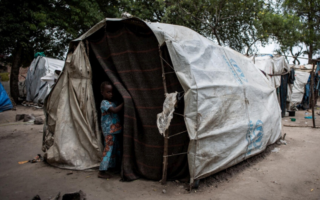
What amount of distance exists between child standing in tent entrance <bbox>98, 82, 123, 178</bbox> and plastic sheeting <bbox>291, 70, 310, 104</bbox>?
11478mm

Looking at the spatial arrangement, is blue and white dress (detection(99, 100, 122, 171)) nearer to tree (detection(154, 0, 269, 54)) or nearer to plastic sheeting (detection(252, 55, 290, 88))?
plastic sheeting (detection(252, 55, 290, 88))

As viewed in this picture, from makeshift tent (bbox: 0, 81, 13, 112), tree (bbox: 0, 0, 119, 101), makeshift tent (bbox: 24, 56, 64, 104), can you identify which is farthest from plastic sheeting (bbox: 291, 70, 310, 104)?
makeshift tent (bbox: 0, 81, 13, 112)

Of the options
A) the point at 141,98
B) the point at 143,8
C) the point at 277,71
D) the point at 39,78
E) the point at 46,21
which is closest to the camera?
the point at 141,98

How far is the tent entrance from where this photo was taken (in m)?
3.14

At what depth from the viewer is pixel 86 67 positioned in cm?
370

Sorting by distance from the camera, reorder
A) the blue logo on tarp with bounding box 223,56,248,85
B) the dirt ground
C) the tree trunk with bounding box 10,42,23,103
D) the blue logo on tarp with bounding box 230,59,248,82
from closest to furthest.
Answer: the dirt ground, the blue logo on tarp with bounding box 223,56,248,85, the blue logo on tarp with bounding box 230,59,248,82, the tree trunk with bounding box 10,42,23,103

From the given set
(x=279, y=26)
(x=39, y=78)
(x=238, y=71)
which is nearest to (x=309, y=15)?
(x=279, y=26)

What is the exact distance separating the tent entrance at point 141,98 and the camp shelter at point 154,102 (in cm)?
1

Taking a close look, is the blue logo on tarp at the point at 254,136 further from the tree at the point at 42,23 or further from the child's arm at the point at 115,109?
the tree at the point at 42,23

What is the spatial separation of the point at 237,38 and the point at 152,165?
1332 centimetres

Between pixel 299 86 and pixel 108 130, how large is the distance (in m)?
12.1

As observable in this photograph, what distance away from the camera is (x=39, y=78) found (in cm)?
1155

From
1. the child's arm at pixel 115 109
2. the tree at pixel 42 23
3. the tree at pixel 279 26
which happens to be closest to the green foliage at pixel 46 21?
the tree at pixel 42 23

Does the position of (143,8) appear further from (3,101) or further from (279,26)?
(3,101)
